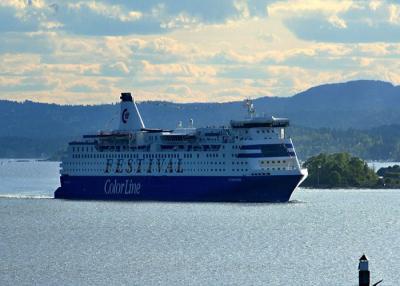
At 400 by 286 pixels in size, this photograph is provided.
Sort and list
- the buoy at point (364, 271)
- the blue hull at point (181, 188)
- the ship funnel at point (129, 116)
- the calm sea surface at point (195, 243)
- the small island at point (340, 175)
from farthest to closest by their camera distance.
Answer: the small island at point (340, 175) < the ship funnel at point (129, 116) < the blue hull at point (181, 188) < the calm sea surface at point (195, 243) < the buoy at point (364, 271)

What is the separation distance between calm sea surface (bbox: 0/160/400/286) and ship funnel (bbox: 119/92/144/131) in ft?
29.2

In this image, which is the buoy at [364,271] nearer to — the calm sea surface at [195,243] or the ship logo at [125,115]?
the calm sea surface at [195,243]

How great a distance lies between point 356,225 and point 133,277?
3810cm

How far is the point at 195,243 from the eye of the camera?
88188mm

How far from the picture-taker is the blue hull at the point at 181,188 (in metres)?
119

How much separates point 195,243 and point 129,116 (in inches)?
1951

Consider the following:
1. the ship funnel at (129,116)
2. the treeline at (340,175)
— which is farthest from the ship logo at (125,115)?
the treeline at (340,175)

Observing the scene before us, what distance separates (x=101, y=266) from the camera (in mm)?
75062

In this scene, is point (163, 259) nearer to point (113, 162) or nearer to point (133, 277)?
point (133, 277)

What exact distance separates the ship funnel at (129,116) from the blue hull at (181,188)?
7261 millimetres

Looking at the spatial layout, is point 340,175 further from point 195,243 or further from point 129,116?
point 195,243

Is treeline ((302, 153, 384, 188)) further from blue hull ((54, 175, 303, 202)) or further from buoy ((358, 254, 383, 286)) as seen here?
buoy ((358, 254, 383, 286))

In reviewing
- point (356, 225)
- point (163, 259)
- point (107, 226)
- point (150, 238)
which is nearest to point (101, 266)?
point (163, 259)

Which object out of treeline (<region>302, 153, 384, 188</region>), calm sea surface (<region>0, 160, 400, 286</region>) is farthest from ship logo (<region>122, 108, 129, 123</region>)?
treeline (<region>302, 153, 384, 188</region>)
